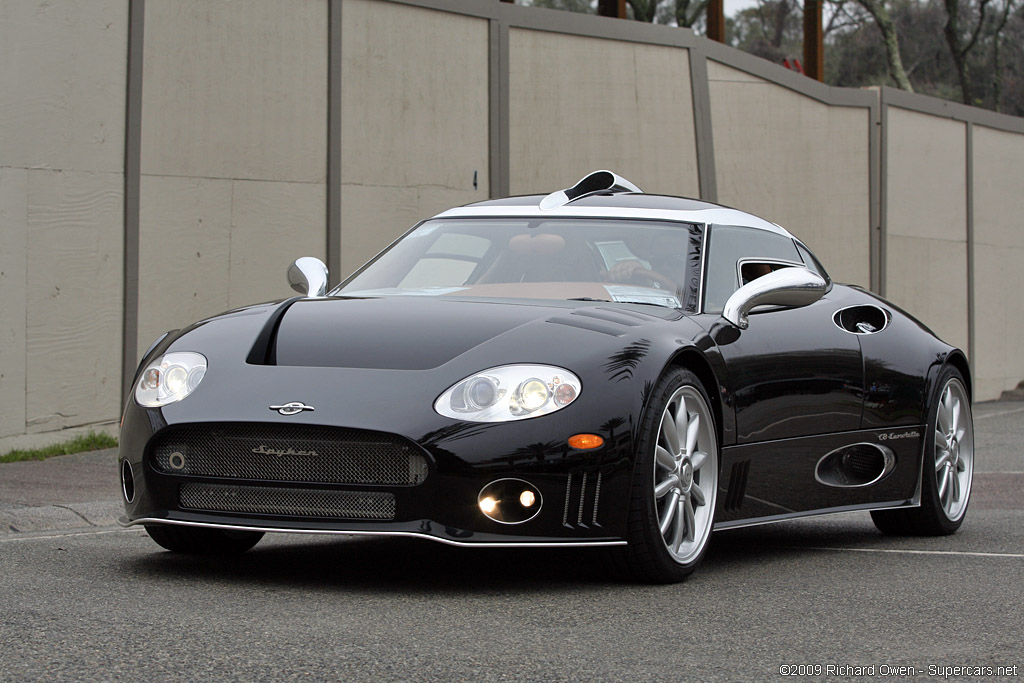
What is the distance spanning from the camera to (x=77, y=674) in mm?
3641

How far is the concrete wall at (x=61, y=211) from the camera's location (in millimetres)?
10945

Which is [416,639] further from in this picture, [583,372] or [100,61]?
[100,61]

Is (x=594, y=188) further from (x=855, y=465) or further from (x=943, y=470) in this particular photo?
(x=943, y=470)

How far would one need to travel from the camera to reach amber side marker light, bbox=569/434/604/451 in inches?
194

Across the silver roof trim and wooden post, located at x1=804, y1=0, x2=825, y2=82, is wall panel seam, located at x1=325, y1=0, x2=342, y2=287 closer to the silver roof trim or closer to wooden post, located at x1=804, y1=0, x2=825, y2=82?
the silver roof trim

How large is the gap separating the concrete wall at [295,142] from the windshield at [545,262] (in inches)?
208

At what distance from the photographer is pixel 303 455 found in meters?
4.89

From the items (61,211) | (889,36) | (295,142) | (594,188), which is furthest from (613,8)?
(889,36)

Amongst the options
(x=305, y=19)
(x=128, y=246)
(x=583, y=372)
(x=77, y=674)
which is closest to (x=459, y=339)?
(x=583, y=372)

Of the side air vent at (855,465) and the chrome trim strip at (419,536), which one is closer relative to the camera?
the chrome trim strip at (419,536)

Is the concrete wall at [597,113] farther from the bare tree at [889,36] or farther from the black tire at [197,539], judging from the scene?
the bare tree at [889,36]

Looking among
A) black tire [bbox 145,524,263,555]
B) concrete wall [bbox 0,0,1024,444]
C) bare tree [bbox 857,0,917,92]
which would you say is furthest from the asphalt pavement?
bare tree [bbox 857,0,917,92]

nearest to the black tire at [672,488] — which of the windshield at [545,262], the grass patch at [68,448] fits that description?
the windshield at [545,262]

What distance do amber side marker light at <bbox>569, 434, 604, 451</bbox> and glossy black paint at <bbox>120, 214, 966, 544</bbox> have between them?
2cm
